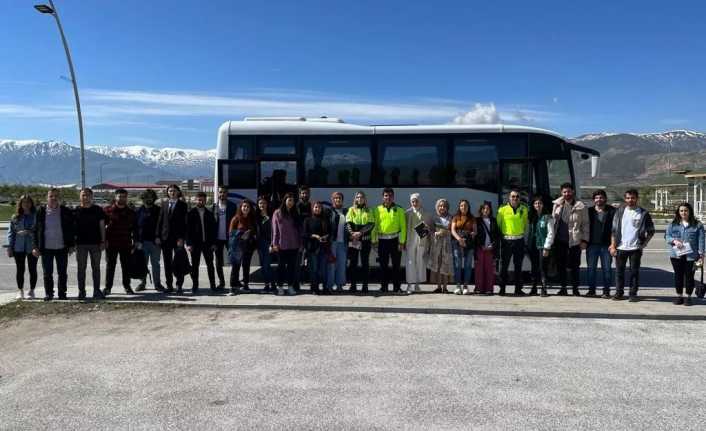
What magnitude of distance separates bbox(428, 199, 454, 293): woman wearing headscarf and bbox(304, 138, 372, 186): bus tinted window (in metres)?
2.34

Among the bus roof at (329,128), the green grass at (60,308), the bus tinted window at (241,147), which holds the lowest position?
the green grass at (60,308)

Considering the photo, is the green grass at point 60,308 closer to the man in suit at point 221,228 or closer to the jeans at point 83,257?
the jeans at point 83,257

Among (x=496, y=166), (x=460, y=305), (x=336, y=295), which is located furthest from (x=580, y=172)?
(x=336, y=295)

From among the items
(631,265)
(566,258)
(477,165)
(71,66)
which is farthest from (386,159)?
(71,66)

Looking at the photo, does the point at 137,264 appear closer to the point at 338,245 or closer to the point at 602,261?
the point at 338,245

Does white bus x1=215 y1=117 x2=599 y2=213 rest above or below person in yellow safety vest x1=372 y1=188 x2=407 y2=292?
above

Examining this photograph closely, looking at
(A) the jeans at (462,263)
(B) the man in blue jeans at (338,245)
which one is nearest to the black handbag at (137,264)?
(B) the man in blue jeans at (338,245)

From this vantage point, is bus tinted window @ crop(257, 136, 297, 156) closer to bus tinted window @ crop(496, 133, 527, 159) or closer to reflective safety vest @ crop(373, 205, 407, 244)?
reflective safety vest @ crop(373, 205, 407, 244)

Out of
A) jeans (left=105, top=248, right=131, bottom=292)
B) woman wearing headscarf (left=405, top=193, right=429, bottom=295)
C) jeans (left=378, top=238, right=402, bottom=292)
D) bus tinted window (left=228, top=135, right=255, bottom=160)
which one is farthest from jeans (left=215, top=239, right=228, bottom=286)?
woman wearing headscarf (left=405, top=193, right=429, bottom=295)

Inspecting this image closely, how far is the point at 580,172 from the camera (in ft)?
38.3

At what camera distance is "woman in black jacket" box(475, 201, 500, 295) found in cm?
955

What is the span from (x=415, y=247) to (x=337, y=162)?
2921mm

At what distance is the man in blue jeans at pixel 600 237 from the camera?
30.0ft

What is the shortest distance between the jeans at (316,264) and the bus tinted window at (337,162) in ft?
7.96
